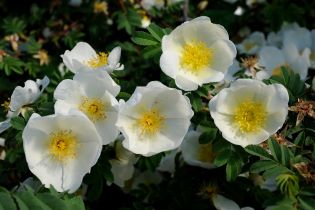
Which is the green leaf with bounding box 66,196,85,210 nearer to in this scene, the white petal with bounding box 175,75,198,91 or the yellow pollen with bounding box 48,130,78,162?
the yellow pollen with bounding box 48,130,78,162

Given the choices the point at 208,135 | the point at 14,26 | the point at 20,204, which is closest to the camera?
the point at 20,204

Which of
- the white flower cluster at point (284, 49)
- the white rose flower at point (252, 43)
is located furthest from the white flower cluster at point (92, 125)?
the white rose flower at point (252, 43)

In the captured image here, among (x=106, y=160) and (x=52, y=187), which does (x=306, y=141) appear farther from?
(x=52, y=187)

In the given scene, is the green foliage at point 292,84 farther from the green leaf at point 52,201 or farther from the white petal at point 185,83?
the green leaf at point 52,201

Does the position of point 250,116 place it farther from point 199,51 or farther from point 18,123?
point 18,123

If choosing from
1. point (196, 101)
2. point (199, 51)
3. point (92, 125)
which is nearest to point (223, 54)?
point (199, 51)

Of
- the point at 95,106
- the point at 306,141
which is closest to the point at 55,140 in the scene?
the point at 95,106

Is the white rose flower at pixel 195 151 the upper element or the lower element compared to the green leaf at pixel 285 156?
lower
